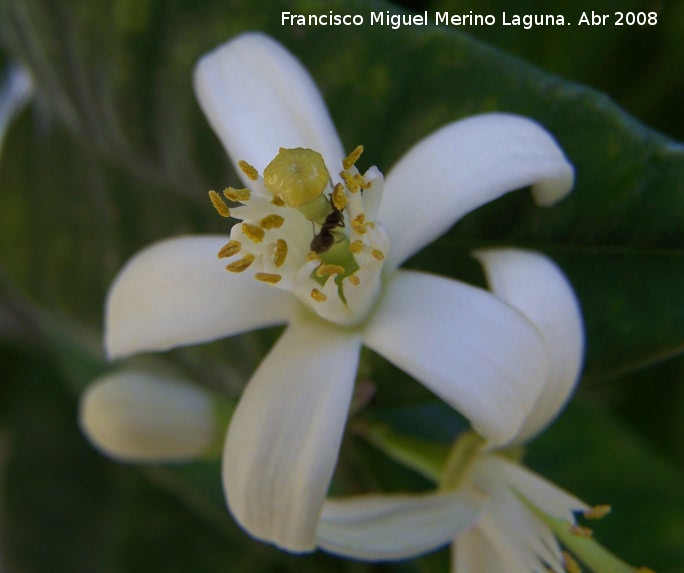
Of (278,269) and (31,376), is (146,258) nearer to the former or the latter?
(278,269)

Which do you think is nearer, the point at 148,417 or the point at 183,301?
the point at 183,301

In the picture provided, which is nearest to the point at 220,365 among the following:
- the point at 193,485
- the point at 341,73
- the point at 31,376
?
the point at 193,485

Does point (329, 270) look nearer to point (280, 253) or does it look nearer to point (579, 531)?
point (280, 253)

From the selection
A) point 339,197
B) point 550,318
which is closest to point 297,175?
point 339,197

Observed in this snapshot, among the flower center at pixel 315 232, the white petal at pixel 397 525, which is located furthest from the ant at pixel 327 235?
the white petal at pixel 397 525

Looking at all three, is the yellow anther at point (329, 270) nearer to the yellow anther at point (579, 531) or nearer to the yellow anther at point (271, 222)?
the yellow anther at point (271, 222)

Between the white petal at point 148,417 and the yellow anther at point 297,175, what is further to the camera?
the white petal at point 148,417
